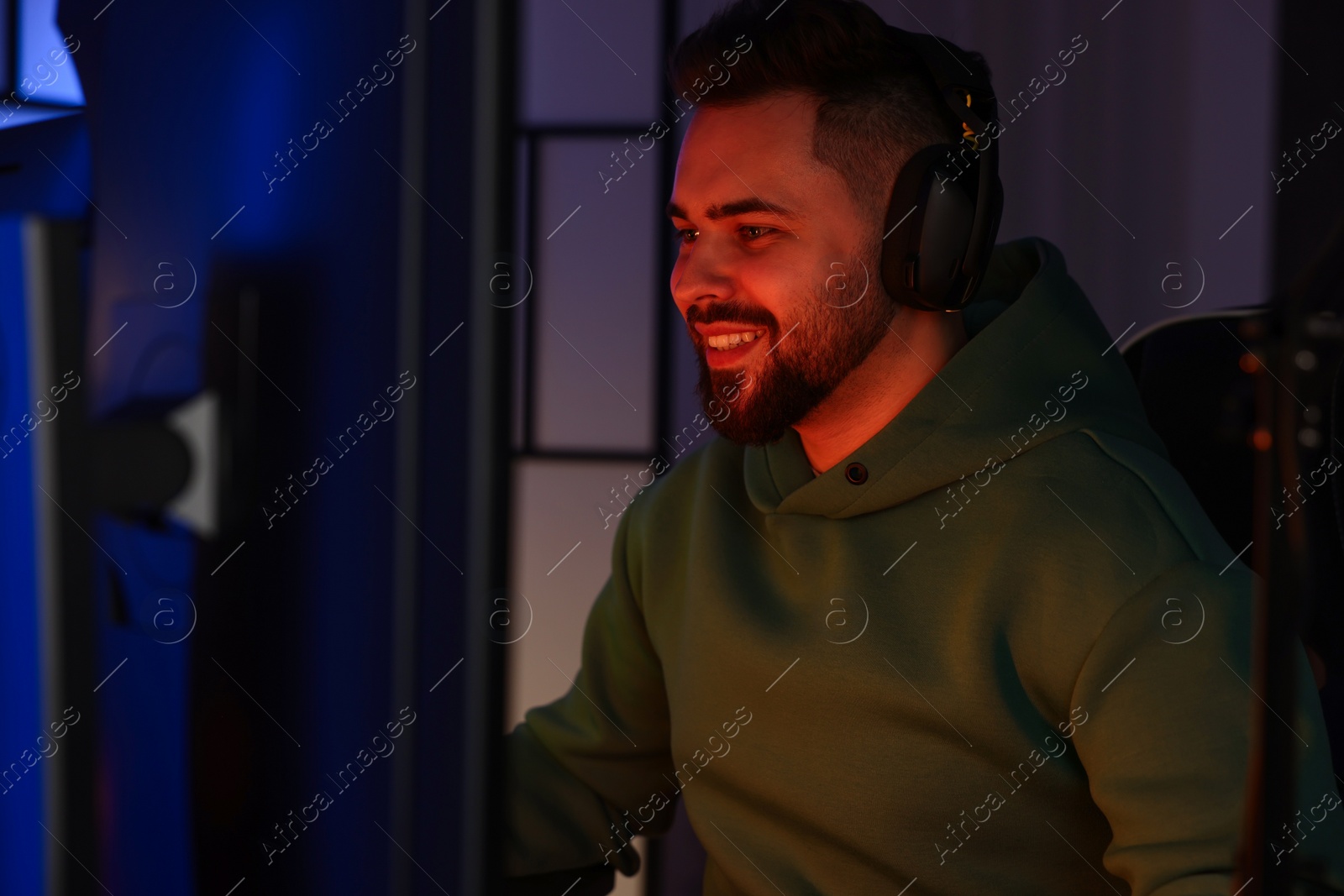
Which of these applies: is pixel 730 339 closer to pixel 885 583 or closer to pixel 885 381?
pixel 885 381

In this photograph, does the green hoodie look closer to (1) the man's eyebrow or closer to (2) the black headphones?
(2) the black headphones

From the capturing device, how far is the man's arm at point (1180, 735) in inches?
25.6

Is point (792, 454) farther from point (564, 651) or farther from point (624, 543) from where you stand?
point (564, 651)

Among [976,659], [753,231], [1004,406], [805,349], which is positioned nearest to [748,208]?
[753,231]

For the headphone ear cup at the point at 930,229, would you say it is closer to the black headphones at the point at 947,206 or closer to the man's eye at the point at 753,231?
the black headphones at the point at 947,206

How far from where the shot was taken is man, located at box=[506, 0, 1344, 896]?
0.71 m

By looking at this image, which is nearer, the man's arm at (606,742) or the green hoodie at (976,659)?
the green hoodie at (976,659)

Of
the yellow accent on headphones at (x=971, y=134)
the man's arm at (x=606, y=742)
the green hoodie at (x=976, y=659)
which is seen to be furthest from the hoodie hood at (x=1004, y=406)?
the man's arm at (x=606, y=742)

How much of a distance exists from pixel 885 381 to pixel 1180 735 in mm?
382

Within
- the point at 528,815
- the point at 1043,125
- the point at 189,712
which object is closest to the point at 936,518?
the point at 528,815

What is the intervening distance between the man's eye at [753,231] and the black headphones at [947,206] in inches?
4.0

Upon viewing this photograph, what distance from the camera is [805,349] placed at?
0.90 m

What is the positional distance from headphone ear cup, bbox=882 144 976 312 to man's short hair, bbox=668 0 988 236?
0.16 ft

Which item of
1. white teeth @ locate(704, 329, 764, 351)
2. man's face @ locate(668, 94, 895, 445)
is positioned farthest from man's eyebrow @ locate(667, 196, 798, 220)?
white teeth @ locate(704, 329, 764, 351)
